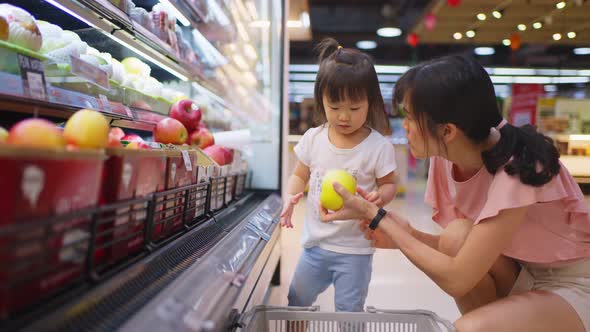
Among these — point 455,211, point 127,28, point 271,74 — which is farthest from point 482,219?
point 271,74

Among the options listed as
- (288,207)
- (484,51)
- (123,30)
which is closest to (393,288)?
(288,207)

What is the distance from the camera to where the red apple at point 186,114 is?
2.20 m

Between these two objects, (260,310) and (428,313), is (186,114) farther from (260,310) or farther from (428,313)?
(428,313)

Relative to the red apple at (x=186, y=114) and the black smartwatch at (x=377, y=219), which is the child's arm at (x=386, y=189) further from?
the red apple at (x=186, y=114)

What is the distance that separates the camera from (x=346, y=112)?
1812mm

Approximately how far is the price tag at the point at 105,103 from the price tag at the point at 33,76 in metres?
0.31

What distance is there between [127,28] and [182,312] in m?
1.39

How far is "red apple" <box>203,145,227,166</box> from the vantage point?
→ 218cm

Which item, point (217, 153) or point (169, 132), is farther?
point (217, 153)

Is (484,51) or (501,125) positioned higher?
(484,51)

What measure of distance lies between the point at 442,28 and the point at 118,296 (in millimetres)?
8652

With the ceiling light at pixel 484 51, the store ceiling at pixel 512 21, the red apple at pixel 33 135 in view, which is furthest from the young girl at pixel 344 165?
the ceiling light at pixel 484 51

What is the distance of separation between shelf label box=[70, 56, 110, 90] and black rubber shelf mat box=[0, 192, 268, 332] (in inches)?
21.0

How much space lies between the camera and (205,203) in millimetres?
1741
